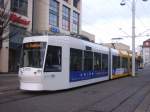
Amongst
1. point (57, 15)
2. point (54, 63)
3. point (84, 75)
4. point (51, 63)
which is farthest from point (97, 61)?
point (57, 15)

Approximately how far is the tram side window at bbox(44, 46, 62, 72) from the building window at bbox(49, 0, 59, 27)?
42.2 metres

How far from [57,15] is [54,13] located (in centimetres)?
93

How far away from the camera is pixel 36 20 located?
58719 mm

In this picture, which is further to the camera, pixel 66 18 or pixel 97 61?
Result: pixel 66 18

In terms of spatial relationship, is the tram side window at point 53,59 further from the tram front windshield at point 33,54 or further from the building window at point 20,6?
the building window at point 20,6

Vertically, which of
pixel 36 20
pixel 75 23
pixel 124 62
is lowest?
pixel 124 62

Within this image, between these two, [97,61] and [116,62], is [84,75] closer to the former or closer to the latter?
[97,61]

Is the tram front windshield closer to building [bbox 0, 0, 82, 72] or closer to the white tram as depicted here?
the white tram

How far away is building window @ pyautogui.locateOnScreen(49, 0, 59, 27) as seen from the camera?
196 ft

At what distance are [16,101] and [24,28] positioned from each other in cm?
3865

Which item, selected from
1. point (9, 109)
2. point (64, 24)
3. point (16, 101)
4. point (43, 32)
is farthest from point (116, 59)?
point (64, 24)

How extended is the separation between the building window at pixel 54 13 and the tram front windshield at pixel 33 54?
139 ft

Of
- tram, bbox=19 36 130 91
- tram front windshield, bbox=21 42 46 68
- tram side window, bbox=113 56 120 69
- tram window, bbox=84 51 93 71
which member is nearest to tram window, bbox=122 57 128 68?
tram side window, bbox=113 56 120 69

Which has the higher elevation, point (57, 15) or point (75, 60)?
point (57, 15)
